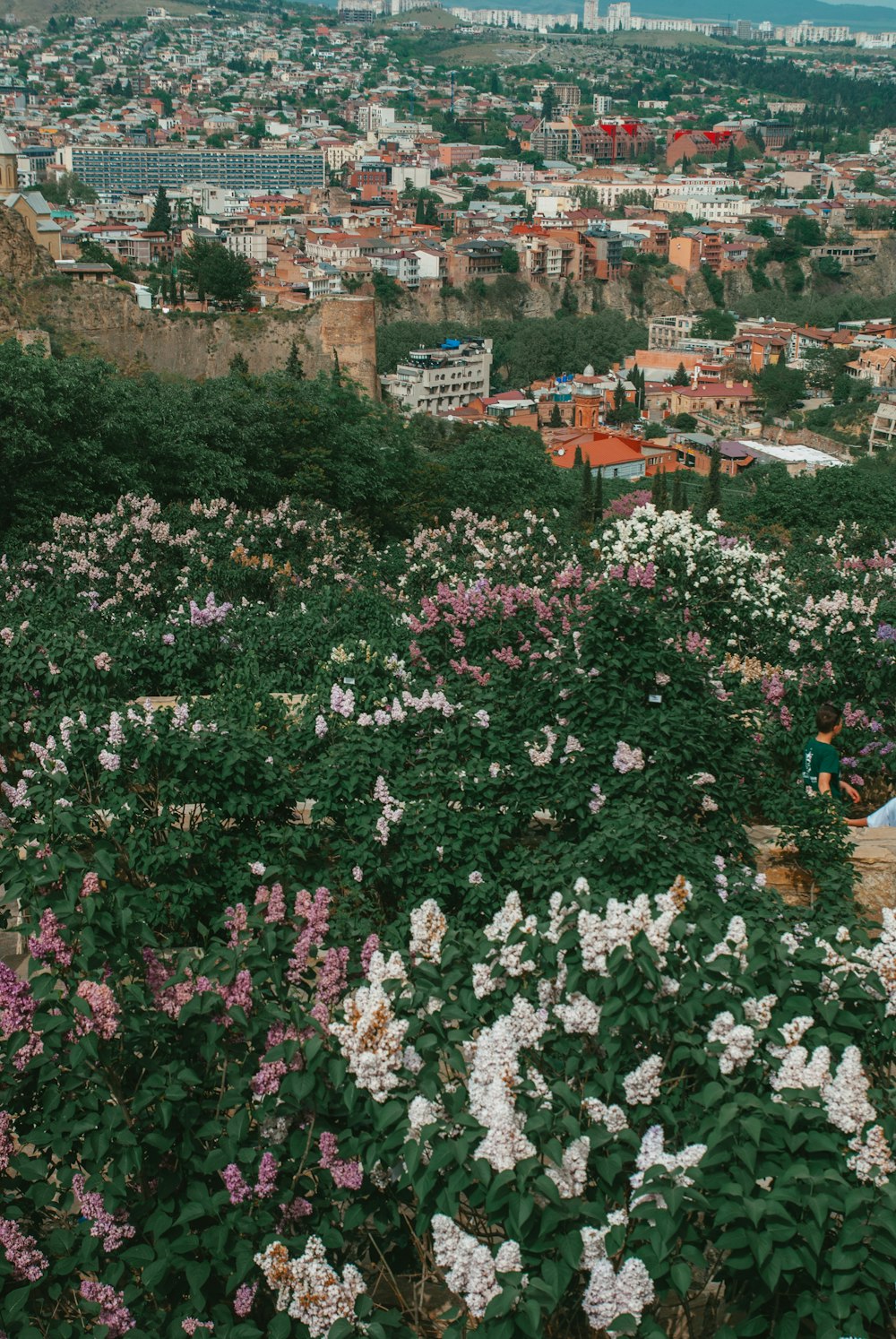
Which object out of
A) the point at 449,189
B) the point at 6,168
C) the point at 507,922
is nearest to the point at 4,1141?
the point at 507,922

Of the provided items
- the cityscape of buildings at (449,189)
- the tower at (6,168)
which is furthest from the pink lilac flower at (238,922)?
the tower at (6,168)

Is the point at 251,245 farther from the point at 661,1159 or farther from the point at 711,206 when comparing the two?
the point at 661,1159

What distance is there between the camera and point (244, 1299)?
2.42m

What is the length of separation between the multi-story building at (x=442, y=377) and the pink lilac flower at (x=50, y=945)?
53.5 metres

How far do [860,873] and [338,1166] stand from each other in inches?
90.8

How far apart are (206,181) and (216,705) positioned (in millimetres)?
112815

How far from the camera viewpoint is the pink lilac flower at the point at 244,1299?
2.41 metres

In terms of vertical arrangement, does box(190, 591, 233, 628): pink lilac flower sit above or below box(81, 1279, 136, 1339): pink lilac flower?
below

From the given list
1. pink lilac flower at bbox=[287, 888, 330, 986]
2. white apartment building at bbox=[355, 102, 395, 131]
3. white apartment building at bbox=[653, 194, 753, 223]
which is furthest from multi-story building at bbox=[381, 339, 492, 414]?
white apartment building at bbox=[355, 102, 395, 131]

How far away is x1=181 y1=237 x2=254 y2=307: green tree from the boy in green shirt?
31.2 m

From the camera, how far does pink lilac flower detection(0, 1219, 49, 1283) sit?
8.09ft

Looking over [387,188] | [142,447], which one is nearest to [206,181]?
[387,188]

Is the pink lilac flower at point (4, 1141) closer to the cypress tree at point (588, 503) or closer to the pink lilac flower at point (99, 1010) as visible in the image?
the pink lilac flower at point (99, 1010)

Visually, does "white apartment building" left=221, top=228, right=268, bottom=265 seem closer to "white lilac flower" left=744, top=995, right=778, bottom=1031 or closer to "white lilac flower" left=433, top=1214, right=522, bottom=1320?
"white lilac flower" left=744, top=995, right=778, bottom=1031
